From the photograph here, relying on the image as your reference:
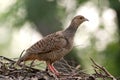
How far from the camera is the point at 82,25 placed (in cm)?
2916

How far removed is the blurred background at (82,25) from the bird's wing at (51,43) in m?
10.6

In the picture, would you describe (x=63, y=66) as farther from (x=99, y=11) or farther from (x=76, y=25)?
(x=99, y=11)

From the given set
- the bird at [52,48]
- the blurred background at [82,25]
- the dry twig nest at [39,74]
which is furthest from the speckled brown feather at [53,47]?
the blurred background at [82,25]

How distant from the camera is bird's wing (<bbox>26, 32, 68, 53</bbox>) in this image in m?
13.9

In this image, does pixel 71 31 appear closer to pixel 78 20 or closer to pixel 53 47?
pixel 78 20

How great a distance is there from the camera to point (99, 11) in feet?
95.8

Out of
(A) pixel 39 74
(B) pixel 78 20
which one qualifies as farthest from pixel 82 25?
(A) pixel 39 74

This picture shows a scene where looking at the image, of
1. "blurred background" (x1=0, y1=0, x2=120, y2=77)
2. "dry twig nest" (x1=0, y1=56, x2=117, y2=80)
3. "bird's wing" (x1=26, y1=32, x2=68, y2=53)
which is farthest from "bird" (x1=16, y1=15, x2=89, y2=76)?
"blurred background" (x1=0, y1=0, x2=120, y2=77)

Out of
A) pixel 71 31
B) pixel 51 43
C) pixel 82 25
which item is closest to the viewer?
pixel 51 43

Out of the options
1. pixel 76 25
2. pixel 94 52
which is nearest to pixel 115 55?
pixel 94 52

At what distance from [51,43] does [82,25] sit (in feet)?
49.7

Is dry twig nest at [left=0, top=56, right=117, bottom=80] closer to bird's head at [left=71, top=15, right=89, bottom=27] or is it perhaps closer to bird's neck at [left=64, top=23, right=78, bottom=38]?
bird's neck at [left=64, top=23, right=78, bottom=38]

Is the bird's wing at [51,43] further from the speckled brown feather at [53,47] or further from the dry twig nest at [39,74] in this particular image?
the dry twig nest at [39,74]

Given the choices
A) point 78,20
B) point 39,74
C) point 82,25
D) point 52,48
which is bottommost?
point 39,74
